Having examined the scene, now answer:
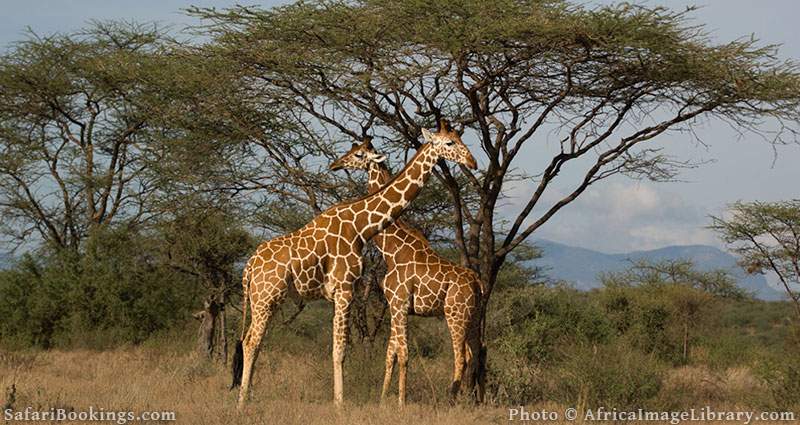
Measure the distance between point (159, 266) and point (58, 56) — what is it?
237 inches

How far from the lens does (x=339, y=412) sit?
9234mm

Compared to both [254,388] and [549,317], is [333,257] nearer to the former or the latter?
[254,388]

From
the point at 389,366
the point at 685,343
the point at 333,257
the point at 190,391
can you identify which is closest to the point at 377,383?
the point at 389,366

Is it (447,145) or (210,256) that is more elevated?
(447,145)

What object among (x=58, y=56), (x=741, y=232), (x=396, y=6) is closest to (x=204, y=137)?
(x=396, y=6)

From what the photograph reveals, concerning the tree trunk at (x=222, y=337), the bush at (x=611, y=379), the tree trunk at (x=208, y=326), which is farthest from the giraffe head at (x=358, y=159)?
the tree trunk at (x=208, y=326)

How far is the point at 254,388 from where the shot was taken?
11.7m

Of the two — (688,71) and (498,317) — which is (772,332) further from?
(688,71)

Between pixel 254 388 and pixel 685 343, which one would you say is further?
pixel 685 343

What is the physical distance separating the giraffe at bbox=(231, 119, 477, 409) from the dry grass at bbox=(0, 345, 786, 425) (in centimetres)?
58

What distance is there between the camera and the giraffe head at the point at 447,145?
388 inches

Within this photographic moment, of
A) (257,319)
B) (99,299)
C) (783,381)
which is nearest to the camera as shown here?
(257,319)

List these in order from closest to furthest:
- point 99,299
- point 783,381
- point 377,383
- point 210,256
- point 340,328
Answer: point 340,328, point 377,383, point 783,381, point 210,256, point 99,299

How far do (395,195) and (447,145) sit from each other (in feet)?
2.34
